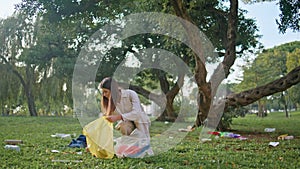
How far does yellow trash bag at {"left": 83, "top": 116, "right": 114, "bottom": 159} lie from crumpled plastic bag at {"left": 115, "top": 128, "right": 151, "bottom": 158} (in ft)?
0.64

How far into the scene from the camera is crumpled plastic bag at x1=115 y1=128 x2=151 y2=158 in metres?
4.46

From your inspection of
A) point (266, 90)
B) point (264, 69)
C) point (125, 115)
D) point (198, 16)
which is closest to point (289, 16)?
point (266, 90)

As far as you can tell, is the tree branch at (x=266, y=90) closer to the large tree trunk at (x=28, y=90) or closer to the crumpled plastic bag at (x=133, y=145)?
the crumpled plastic bag at (x=133, y=145)

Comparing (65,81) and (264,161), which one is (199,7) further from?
(65,81)

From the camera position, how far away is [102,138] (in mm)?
4410

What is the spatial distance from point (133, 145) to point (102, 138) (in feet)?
1.40

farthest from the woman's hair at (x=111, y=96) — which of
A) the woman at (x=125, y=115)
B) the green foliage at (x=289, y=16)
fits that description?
the green foliage at (x=289, y=16)

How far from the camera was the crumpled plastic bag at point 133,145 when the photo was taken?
4.46 m

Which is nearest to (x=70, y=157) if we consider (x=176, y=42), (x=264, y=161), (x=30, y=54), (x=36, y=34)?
(x=264, y=161)

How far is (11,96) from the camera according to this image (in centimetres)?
2000

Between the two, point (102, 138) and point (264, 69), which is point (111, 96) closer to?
point (102, 138)

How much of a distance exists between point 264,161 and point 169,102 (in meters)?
12.2

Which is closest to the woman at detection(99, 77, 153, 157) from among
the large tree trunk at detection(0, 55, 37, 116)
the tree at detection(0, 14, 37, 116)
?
the tree at detection(0, 14, 37, 116)

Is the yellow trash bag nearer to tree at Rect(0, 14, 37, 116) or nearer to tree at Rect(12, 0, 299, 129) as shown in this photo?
tree at Rect(12, 0, 299, 129)
